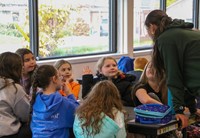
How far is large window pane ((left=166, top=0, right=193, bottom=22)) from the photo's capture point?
7867 mm

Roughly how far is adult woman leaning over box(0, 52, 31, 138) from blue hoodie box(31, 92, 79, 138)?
7.1 inches

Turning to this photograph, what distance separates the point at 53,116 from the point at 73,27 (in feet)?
11.2

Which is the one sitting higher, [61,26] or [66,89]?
[61,26]

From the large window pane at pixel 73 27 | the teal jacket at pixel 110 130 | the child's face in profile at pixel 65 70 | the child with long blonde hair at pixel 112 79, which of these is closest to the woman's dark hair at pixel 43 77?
the teal jacket at pixel 110 130

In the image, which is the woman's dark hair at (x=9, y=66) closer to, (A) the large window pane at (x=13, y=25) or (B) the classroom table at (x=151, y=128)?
(B) the classroom table at (x=151, y=128)

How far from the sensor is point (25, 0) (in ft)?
17.4

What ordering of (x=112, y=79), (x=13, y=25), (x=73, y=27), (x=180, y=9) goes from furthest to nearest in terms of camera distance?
(x=180, y=9) < (x=73, y=27) < (x=13, y=25) < (x=112, y=79)

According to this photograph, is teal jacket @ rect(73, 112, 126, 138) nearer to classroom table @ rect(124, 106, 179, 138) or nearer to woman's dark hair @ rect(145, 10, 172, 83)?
classroom table @ rect(124, 106, 179, 138)

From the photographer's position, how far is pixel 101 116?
8.63 feet

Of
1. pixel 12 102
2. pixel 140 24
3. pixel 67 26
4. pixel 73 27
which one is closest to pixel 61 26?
pixel 67 26

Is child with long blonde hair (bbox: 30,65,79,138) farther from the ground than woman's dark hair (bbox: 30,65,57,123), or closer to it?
closer to it

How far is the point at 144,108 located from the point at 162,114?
0.49ft

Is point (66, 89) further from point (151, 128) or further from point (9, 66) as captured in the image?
point (151, 128)

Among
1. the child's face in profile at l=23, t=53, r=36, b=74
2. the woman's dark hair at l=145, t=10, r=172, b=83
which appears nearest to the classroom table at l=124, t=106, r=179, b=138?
the woman's dark hair at l=145, t=10, r=172, b=83
